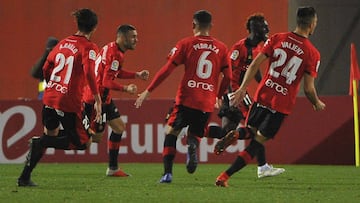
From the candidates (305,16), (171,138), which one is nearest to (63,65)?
(171,138)

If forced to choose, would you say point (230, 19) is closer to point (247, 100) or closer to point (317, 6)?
point (317, 6)

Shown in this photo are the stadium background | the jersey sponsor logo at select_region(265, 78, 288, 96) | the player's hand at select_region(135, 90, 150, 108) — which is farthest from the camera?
the stadium background

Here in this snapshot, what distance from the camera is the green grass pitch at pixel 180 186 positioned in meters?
11.4

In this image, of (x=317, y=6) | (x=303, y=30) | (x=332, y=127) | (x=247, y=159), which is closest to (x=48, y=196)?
(x=247, y=159)

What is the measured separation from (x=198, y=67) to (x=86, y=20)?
4.99ft

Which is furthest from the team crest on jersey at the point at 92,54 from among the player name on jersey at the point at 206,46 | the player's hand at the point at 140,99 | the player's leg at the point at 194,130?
the player's leg at the point at 194,130

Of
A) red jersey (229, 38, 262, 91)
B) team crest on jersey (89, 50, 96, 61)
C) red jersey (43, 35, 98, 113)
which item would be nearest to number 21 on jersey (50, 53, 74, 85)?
red jersey (43, 35, 98, 113)

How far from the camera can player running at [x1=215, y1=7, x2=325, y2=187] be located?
12.6 metres

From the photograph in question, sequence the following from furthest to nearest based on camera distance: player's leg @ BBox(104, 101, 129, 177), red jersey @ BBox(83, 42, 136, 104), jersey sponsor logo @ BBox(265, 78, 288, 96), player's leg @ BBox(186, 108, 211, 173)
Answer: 1. player's leg @ BBox(104, 101, 129, 177)
2. red jersey @ BBox(83, 42, 136, 104)
3. player's leg @ BBox(186, 108, 211, 173)
4. jersey sponsor logo @ BBox(265, 78, 288, 96)

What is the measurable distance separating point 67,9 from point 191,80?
1075cm

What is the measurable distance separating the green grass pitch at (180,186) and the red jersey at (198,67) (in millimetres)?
976

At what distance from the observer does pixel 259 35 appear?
16234 millimetres

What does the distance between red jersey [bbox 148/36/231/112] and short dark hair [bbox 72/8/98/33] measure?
43.3 inches

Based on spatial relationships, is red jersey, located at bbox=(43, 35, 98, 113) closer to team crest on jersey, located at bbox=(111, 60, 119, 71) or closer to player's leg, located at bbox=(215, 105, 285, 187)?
player's leg, located at bbox=(215, 105, 285, 187)
